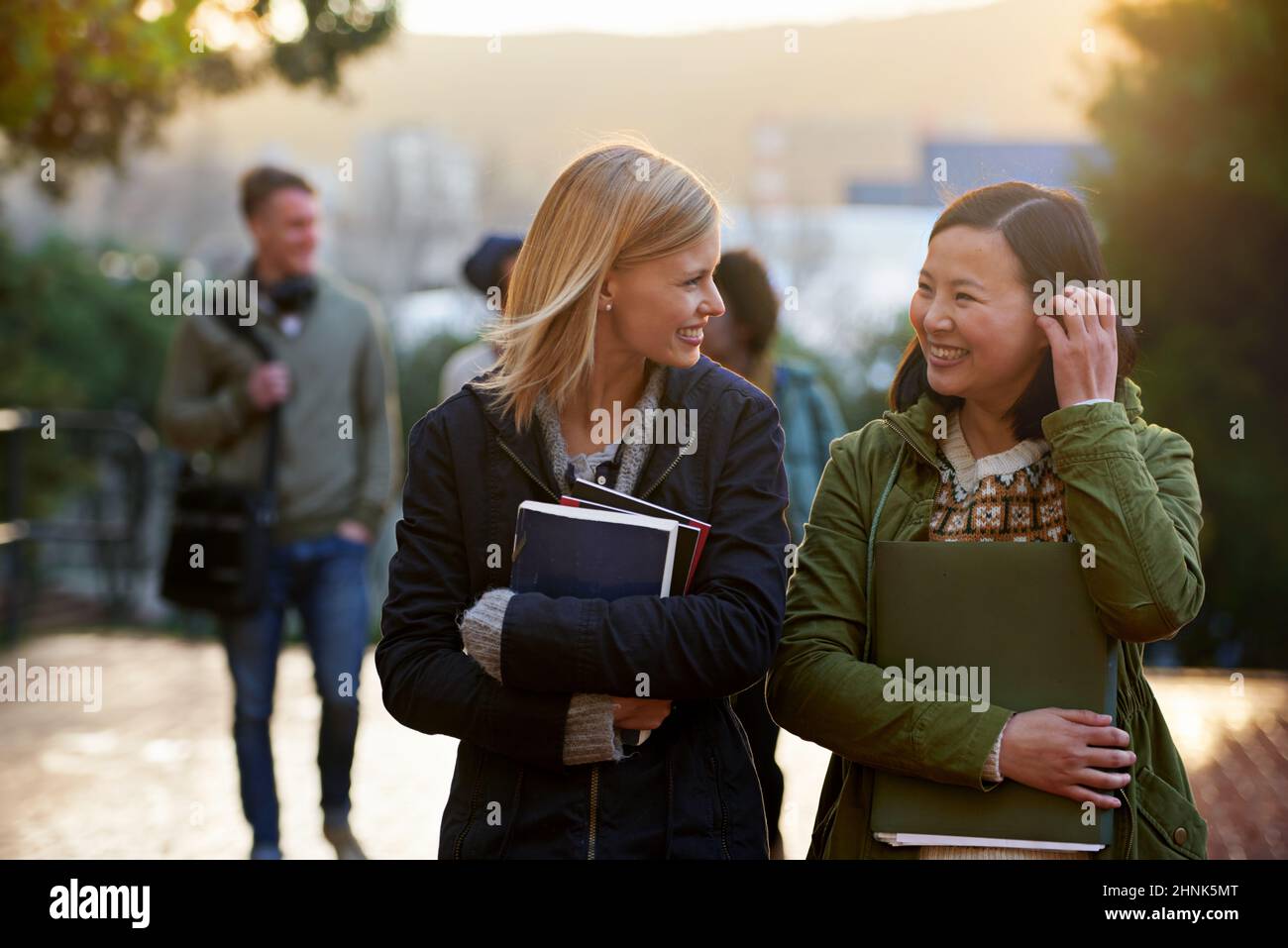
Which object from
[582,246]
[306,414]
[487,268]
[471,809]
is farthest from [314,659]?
[582,246]

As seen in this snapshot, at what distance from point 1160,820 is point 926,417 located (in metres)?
0.75

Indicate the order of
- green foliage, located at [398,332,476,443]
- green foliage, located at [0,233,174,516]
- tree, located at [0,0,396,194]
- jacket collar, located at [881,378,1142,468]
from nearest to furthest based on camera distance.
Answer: jacket collar, located at [881,378,1142,468], tree, located at [0,0,396,194], green foliage, located at [0,233,174,516], green foliage, located at [398,332,476,443]

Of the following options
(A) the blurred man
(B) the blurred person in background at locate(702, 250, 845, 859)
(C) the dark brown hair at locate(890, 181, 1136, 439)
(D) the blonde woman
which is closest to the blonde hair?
(D) the blonde woman

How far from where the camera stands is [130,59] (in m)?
7.28

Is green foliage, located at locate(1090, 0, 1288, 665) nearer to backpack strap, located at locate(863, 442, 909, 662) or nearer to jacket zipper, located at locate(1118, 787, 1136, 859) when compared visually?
backpack strap, located at locate(863, 442, 909, 662)

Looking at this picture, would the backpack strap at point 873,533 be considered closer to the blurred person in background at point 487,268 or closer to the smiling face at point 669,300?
the smiling face at point 669,300

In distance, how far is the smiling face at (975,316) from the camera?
248 centimetres

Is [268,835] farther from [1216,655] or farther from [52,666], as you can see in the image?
[1216,655]

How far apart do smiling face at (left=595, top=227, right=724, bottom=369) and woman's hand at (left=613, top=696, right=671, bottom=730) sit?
56cm

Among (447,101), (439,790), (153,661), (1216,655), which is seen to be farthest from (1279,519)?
(447,101)

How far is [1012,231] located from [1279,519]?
29.1 feet

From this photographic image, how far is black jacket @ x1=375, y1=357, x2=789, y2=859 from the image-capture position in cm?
234

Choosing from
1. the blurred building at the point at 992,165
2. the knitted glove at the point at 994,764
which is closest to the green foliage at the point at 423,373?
the blurred building at the point at 992,165

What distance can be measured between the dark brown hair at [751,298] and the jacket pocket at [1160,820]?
8.00ft
